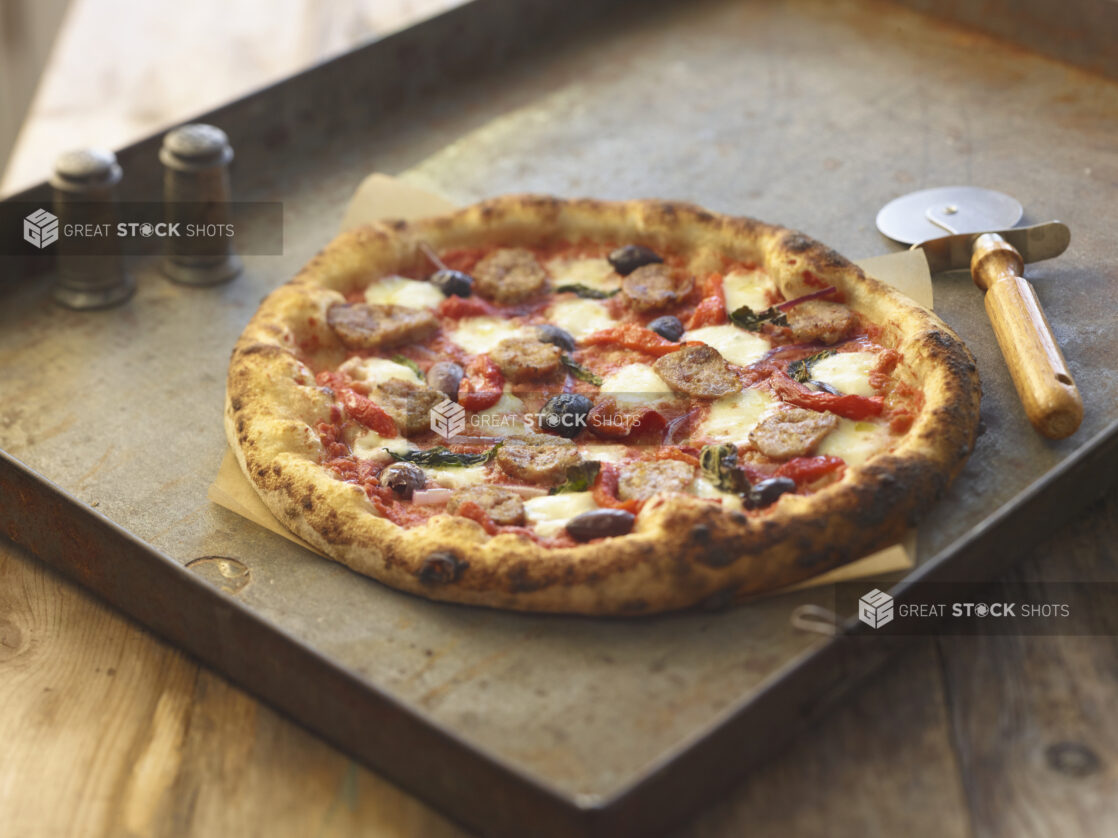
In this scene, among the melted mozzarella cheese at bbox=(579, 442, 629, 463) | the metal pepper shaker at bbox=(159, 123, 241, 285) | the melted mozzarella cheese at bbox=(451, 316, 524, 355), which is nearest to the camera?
the melted mozzarella cheese at bbox=(579, 442, 629, 463)

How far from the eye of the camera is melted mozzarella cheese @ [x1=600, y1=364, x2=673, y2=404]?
4.16m

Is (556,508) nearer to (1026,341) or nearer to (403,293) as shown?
(403,293)

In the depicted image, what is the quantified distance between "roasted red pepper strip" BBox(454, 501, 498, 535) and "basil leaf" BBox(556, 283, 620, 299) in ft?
4.11

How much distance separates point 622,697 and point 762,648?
0.39m

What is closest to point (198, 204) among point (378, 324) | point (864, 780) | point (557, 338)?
point (378, 324)

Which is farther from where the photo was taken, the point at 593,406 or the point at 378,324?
the point at 378,324

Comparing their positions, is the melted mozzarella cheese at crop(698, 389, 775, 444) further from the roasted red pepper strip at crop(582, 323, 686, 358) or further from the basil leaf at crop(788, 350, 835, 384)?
the roasted red pepper strip at crop(582, 323, 686, 358)

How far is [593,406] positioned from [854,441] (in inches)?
32.2

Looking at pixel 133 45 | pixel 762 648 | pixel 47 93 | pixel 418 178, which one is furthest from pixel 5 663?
pixel 133 45

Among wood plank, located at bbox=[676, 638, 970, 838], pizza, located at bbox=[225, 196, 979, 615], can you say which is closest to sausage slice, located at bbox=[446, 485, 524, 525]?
pizza, located at bbox=[225, 196, 979, 615]

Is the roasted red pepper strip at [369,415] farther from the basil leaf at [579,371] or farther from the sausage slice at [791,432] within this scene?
the sausage slice at [791,432]

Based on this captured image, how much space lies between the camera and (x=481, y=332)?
15.2 feet

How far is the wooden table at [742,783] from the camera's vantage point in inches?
127

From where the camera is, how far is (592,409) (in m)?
4.12
